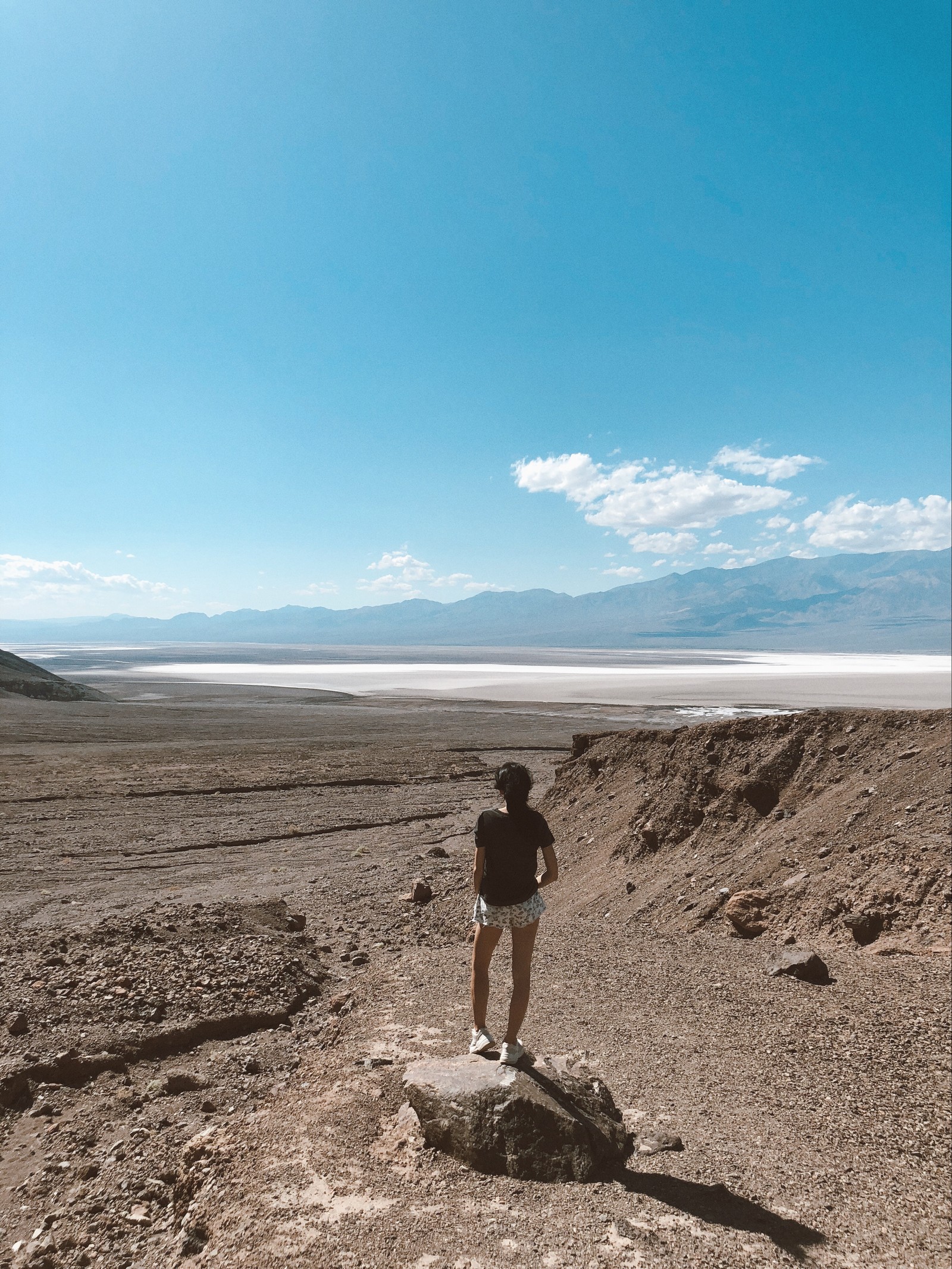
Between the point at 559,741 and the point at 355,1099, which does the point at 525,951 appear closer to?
the point at 355,1099

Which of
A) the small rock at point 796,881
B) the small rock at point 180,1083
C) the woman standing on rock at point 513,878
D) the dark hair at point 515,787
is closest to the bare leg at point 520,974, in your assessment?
the woman standing on rock at point 513,878

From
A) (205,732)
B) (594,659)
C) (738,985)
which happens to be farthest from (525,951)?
(594,659)

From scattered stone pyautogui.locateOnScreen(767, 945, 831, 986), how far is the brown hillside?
86cm

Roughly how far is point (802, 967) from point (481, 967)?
3677mm

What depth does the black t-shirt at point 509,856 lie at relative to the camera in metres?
4.18

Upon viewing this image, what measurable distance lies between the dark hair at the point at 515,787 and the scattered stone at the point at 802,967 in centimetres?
394

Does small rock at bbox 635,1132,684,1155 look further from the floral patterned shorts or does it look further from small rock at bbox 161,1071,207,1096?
small rock at bbox 161,1071,207,1096

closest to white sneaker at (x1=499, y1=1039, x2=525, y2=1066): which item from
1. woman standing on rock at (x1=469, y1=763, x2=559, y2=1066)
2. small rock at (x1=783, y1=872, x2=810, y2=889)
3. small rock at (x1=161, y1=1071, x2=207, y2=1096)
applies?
woman standing on rock at (x1=469, y1=763, x2=559, y2=1066)

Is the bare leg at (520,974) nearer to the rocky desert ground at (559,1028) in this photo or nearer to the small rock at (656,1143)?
the rocky desert ground at (559,1028)

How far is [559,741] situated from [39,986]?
29.6 metres

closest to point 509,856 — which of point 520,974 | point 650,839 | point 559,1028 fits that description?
point 520,974

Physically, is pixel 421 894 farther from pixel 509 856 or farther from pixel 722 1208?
pixel 722 1208

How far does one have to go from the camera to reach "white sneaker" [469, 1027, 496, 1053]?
14.3 ft

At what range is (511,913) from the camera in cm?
418
